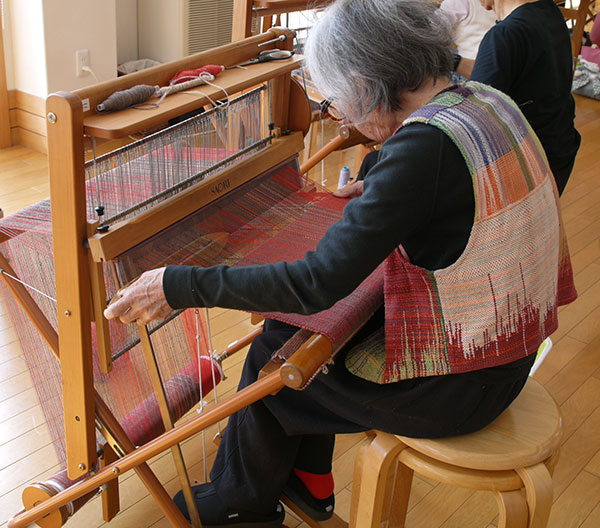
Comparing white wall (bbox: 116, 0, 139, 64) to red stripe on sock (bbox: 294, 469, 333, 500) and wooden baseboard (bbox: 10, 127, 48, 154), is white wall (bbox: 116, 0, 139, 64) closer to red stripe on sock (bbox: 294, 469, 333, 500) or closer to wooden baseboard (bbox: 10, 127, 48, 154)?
wooden baseboard (bbox: 10, 127, 48, 154)

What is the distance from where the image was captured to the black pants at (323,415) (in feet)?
4.16

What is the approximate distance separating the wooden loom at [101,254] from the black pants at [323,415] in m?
0.16

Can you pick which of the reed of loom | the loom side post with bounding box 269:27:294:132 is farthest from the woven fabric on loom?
the reed of loom

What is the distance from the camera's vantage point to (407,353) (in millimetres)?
1260

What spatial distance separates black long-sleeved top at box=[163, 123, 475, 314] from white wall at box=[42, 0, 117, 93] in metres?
2.82

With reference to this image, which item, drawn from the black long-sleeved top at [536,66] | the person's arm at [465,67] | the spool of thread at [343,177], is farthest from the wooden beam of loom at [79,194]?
the spool of thread at [343,177]

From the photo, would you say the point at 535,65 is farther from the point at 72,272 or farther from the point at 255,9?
the point at 72,272

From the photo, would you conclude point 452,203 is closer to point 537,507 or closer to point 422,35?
point 422,35

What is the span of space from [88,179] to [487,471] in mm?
925

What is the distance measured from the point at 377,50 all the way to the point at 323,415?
2.43 ft

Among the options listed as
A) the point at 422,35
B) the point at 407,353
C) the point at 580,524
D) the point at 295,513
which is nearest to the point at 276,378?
the point at 407,353

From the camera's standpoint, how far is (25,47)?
3.62m

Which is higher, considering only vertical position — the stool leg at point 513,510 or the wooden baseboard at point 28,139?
the stool leg at point 513,510

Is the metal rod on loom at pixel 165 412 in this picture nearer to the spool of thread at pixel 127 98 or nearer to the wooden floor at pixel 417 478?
the wooden floor at pixel 417 478
